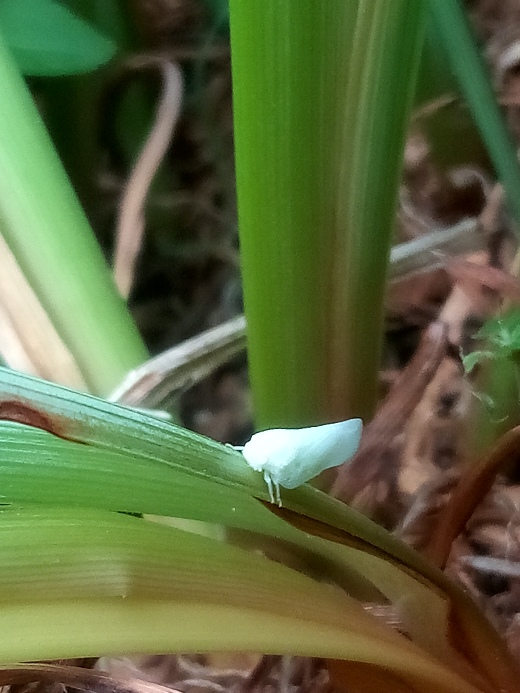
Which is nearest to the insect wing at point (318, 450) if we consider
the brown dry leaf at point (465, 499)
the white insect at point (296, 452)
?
the white insect at point (296, 452)

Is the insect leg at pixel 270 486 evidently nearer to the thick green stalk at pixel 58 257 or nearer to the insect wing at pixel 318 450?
the insect wing at pixel 318 450

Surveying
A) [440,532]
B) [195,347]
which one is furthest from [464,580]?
[195,347]

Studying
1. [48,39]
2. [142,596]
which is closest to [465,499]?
[142,596]

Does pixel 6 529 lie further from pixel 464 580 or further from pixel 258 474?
pixel 464 580

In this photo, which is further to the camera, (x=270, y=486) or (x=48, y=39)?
(x=48, y=39)

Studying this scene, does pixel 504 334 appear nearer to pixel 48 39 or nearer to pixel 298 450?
pixel 298 450
